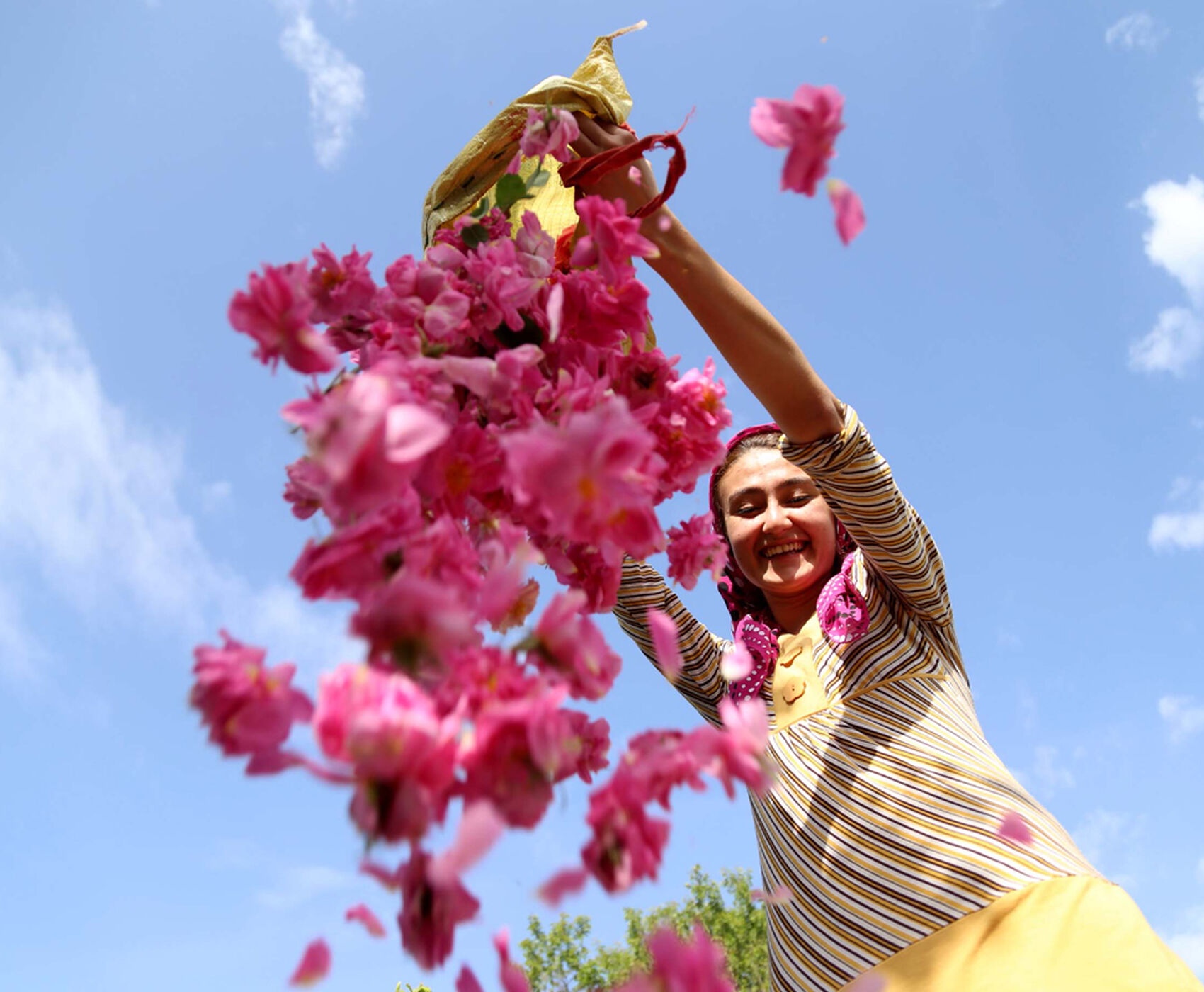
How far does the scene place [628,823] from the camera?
68 centimetres

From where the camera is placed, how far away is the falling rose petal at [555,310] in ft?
3.38

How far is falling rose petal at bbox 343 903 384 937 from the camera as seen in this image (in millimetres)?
712

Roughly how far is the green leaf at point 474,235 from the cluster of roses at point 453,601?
219 mm

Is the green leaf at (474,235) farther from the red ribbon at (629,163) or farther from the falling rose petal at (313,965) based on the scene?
the falling rose petal at (313,965)

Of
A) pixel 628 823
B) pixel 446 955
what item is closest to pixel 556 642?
pixel 628 823

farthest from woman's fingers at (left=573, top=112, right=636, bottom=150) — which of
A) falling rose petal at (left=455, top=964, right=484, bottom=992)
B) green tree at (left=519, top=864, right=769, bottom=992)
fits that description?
green tree at (left=519, top=864, right=769, bottom=992)

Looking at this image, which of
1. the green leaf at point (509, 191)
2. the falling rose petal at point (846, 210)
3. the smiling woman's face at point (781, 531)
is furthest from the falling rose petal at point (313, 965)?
the smiling woman's face at point (781, 531)

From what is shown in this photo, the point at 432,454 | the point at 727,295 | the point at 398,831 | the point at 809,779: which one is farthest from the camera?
the point at 809,779

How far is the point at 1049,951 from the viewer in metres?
1.43

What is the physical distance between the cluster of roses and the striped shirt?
3.09ft

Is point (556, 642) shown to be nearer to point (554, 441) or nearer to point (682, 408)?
point (554, 441)

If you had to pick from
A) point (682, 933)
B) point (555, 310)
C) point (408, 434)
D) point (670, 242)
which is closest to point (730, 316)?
point (670, 242)

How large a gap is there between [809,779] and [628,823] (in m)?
1.35

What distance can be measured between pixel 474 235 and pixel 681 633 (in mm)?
1455
